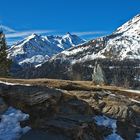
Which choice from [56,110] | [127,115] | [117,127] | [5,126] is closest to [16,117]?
[5,126]

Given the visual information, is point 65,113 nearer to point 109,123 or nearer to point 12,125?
point 109,123

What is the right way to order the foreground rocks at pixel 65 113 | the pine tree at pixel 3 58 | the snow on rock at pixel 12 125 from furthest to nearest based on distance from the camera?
the pine tree at pixel 3 58
the foreground rocks at pixel 65 113
the snow on rock at pixel 12 125

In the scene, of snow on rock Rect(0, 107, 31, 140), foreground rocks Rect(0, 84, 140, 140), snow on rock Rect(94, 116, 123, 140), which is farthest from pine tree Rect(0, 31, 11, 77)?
snow on rock Rect(0, 107, 31, 140)

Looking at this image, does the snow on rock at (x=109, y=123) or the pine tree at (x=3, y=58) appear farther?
the pine tree at (x=3, y=58)

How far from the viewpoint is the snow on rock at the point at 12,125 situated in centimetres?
3308

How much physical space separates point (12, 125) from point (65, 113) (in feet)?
19.5

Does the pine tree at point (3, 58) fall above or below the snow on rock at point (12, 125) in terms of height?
above

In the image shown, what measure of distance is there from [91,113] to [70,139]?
24.3 feet

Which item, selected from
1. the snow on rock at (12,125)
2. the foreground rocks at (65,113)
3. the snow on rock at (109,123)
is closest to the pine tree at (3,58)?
the foreground rocks at (65,113)

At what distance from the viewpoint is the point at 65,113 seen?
1521 inches

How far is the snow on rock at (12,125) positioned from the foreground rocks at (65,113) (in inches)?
23.8

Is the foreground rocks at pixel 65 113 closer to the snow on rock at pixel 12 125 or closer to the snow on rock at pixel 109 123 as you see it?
the snow on rock at pixel 109 123

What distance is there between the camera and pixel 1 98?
3762cm

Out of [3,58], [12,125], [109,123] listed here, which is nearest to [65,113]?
[109,123]
